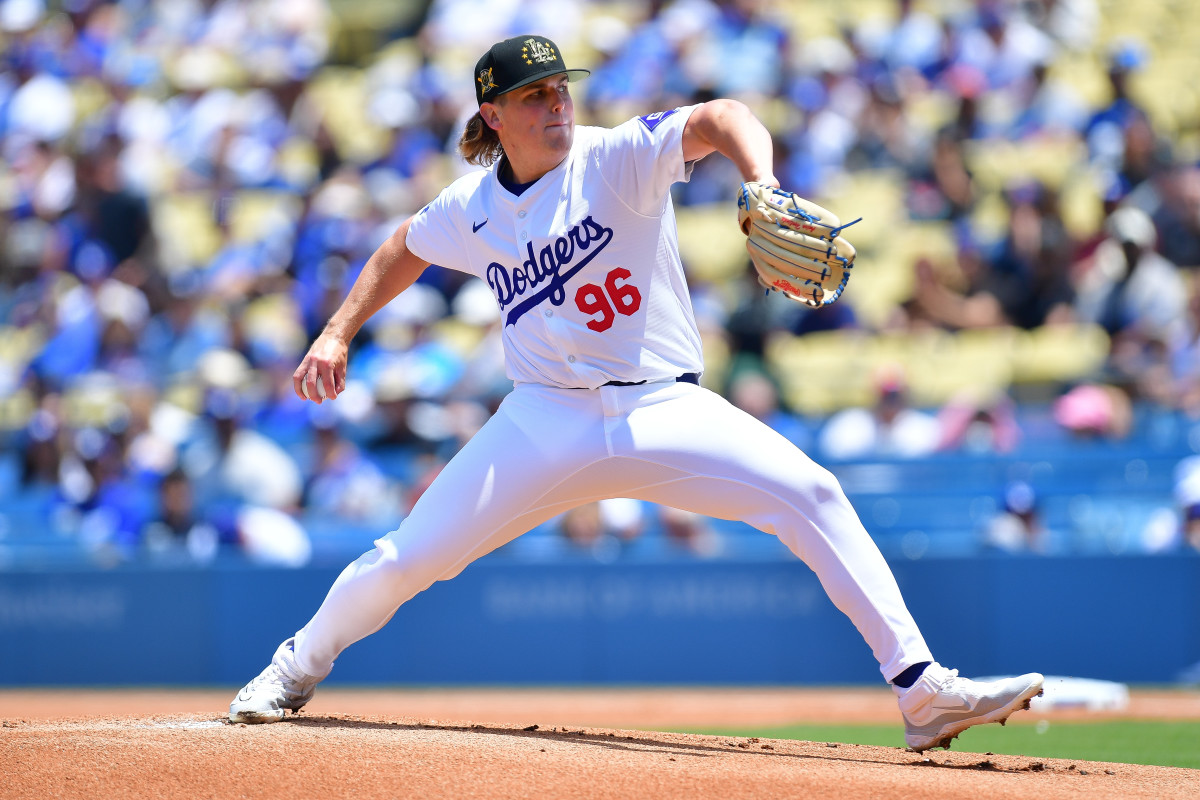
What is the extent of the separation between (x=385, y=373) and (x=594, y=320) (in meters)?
6.34

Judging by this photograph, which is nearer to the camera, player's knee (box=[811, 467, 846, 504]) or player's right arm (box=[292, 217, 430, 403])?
player's knee (box=[811, 467, 846, 504])

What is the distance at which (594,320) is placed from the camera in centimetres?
376

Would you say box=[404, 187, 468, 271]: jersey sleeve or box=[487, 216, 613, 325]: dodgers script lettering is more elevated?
box=[404, 187, 468, 271]: jersey sleeve

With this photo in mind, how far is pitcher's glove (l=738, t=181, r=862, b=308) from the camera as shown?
3.20 metres

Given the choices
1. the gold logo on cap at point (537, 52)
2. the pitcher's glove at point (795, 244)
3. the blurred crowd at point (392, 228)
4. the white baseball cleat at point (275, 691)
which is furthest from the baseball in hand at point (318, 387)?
the blurred crowd at point (392, 228)

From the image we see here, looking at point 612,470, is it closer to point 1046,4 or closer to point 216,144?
point 1046,4

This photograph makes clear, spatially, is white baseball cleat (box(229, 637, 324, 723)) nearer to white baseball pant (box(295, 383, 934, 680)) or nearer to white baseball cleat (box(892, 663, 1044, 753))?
white baseball pant (box(295, 383, 934, 680))

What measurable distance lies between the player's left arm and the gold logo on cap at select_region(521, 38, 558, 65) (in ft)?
1.45

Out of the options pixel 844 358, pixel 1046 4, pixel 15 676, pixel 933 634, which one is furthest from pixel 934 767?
pixel 1046 4

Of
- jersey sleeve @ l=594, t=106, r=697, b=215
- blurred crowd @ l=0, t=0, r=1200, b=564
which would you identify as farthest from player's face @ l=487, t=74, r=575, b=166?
blurred crowd @ l=0, t=0, r=1200, b=564

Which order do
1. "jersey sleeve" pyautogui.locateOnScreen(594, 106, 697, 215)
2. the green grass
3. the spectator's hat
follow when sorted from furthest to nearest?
the spectator's hat, the green grass, "jersey sleeve" pyautogui.locateOnScreen(594, 106, 697, 215)

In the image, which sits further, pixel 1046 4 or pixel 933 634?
pixel 1046 4

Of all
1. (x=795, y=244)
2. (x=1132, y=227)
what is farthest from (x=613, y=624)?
(x=795, y=244)

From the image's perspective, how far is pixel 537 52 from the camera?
374cm
